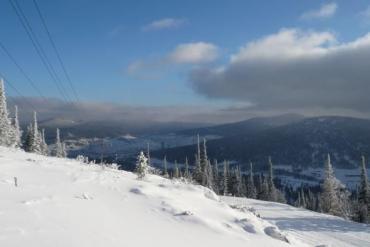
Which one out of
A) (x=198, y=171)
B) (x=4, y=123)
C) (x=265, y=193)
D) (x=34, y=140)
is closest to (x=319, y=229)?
(x=198, y=171)

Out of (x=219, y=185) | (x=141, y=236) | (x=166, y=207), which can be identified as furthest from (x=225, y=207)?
(x=219, y=185)

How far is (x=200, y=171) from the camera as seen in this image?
77.8 meters

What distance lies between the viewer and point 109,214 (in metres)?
14.6

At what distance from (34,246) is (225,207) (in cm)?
1005

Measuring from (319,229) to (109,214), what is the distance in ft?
55.3

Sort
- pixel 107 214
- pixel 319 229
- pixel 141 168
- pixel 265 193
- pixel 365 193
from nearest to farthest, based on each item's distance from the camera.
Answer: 1. pixel 107 214
2. pixel 141 168
3. pixel 319 229
4. pixel 365 193
5. pixel 265 193

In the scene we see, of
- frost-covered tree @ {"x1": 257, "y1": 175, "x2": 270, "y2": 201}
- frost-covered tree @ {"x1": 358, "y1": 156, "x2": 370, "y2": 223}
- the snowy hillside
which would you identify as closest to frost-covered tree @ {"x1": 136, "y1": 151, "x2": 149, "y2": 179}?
the snowy hillside

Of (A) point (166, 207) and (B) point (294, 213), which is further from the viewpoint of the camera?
(B) point (294, 213)

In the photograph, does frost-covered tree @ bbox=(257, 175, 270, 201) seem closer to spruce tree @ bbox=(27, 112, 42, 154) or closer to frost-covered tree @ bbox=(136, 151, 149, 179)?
spruce tree @ bbox=(27, 112, 42, 154)

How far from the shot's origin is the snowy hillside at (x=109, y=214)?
1185 cm

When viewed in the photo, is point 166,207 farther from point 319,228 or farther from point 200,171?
point 200,171

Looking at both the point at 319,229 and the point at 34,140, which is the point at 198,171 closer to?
the point at 34,140

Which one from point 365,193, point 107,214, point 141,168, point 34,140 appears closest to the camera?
point 107,214

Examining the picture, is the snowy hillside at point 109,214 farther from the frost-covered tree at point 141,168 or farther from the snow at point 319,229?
the frost-covered tree at point 141,168
